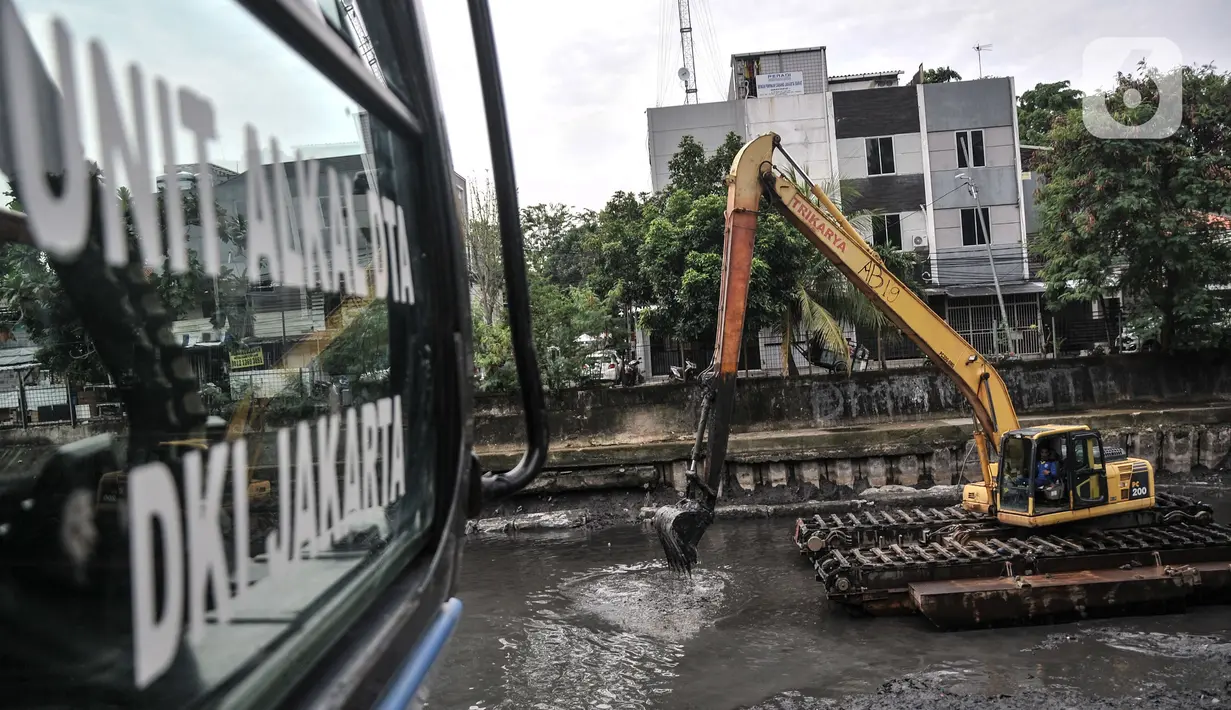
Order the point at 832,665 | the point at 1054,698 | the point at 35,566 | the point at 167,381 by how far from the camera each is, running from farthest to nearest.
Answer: the point at 832,665 < the point at 1054,698 < the point at 167,381 < the point at 35,566

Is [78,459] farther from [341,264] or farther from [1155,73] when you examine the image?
[1155,73]

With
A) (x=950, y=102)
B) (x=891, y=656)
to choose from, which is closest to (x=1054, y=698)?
(x=891, y=656)

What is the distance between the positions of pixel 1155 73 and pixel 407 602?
17.4 m

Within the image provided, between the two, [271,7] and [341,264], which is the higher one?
[271,7]

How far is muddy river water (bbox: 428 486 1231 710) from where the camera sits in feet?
21.4

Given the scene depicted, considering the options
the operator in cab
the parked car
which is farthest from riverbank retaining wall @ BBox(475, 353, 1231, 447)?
the operator in cab

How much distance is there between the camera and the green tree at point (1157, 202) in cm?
1443

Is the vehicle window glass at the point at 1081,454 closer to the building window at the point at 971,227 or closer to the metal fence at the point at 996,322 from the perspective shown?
the metal fence at the point at 996,322

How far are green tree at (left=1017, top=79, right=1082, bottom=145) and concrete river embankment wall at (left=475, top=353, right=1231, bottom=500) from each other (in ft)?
56.4

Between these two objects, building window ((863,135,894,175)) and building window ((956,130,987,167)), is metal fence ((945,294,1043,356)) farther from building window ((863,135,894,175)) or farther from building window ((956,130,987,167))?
building window ((863,135,894,175))

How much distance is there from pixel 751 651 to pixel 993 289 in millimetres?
17032

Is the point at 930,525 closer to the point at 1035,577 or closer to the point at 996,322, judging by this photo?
the point at 1035,577

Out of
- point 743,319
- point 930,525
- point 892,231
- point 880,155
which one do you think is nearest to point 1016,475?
point 930,525

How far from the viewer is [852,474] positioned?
14.2 metres
